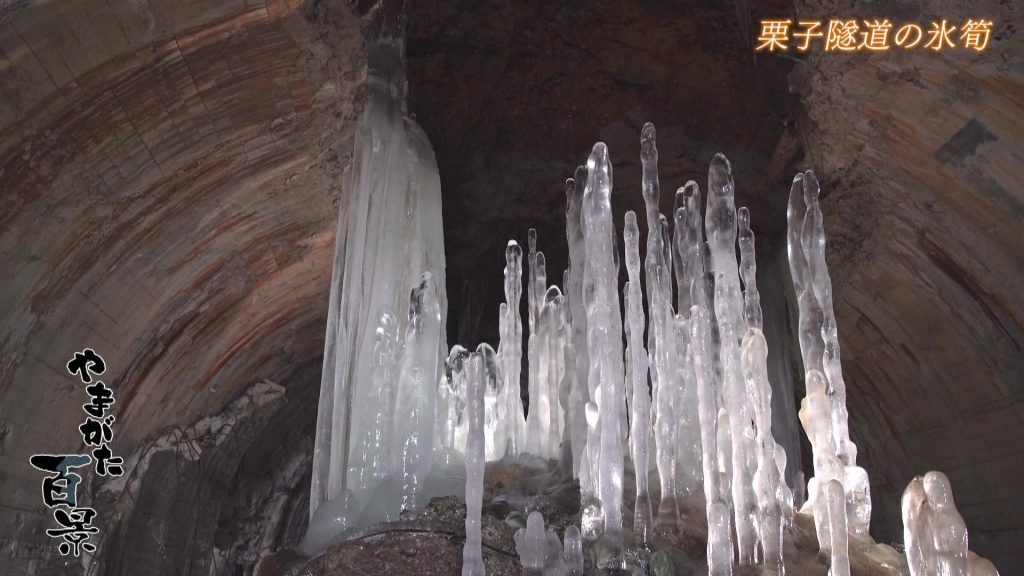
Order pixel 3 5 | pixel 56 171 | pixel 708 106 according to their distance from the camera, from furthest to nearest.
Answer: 1. pixel 708 106
2. pixel 56 171
3. pixel 3 5

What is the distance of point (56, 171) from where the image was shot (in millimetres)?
5770

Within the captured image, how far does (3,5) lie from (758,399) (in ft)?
18.6

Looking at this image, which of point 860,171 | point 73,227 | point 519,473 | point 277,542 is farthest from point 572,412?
point 277,542

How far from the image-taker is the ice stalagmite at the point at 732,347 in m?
5.60

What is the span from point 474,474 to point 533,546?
1.73 feet

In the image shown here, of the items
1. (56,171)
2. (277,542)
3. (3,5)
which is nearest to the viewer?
(3,5)

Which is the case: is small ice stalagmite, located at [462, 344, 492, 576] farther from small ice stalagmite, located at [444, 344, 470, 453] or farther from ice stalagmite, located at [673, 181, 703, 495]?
small ice stalagmite, located at [444, 344, 470, 453]

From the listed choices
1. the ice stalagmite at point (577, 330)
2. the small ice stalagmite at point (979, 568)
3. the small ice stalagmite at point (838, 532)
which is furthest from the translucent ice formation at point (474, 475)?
the small ice stalagmite at point (979, 568)

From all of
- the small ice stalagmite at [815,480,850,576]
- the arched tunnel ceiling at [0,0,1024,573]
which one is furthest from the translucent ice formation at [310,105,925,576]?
the arched tunnel ceiling at [0,0,1024,573]

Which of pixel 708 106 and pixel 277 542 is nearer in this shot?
pixel 708 106

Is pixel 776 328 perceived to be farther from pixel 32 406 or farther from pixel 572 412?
pixel 32 406

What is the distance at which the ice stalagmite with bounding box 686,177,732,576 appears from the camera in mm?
5055

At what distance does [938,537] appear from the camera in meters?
4.73

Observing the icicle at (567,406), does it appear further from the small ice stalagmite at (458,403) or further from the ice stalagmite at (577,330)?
the small ice stalagmite at (458,403)
